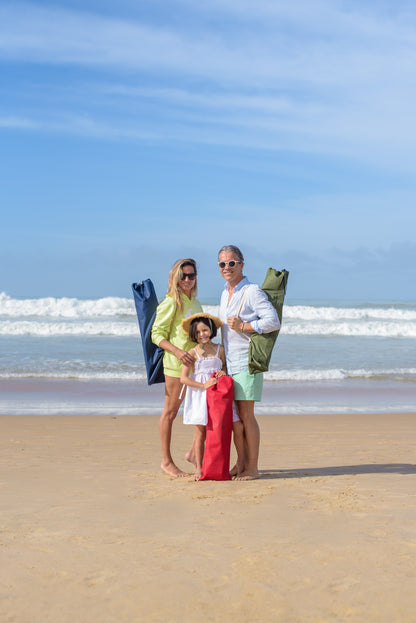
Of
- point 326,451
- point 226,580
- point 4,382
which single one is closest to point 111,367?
point 4,382

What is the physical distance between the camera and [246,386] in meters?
5.00

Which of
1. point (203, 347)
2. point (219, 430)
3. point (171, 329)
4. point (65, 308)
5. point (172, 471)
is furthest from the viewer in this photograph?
point (65, 308)

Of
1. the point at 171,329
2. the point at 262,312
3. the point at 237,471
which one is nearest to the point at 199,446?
the point at 237,471

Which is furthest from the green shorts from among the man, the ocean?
the ocean

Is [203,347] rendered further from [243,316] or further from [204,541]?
[204,541]

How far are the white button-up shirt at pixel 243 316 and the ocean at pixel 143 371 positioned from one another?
4.64 metres

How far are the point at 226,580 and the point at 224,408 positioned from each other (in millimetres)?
1995

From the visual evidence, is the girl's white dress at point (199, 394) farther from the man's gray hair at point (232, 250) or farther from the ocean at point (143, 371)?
the ocean at point (143, 371)

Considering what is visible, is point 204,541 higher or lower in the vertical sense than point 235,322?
lower

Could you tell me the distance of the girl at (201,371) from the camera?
5.04 meters

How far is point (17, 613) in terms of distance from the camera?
2.79 meters

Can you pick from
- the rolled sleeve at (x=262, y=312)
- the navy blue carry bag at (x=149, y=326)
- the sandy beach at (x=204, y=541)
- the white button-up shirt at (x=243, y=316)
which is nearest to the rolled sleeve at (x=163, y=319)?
the navy blue carry bag at (x=149, y=326)

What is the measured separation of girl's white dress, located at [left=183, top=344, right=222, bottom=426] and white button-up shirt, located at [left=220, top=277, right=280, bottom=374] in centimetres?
15

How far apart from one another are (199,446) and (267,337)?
112 centimetres
